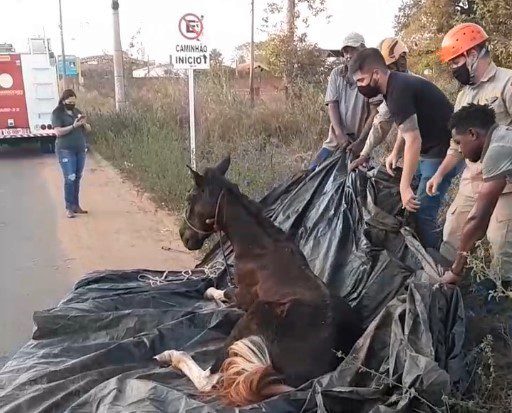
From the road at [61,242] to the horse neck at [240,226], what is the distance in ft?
6.24

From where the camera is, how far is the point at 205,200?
4402 millimetres

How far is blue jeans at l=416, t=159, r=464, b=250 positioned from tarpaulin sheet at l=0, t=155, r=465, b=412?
249 millimetres

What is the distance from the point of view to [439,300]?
328 cm

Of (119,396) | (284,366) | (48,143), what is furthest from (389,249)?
(48,143)

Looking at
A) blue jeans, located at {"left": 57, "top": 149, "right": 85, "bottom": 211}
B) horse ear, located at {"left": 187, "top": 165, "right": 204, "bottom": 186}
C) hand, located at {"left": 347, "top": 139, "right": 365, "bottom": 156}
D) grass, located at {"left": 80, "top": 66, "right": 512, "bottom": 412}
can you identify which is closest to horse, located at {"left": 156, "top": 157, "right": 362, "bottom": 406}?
horse ear, located at {"left": 187, "top": 165, "right": 204, "bottom": 186}

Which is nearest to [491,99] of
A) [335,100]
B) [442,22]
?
[335,100]

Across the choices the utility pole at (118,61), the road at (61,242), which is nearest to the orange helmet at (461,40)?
the road at (61,242)

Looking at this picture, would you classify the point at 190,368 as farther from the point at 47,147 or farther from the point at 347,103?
the point at 47,147

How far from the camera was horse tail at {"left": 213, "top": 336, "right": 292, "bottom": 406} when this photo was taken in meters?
3.32

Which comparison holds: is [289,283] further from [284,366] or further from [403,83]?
[403,83]

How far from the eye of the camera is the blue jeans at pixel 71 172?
9.05 meters

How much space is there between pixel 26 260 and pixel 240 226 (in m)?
3.87

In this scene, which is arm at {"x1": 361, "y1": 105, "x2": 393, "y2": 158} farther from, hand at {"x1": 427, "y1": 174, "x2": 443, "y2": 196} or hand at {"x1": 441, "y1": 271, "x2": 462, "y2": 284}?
hand at {"x1": 441, "y1": 271, "x2": 462, "y2": 284}

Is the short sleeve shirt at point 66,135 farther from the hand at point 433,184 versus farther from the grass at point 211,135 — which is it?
the hand at point 433,184
